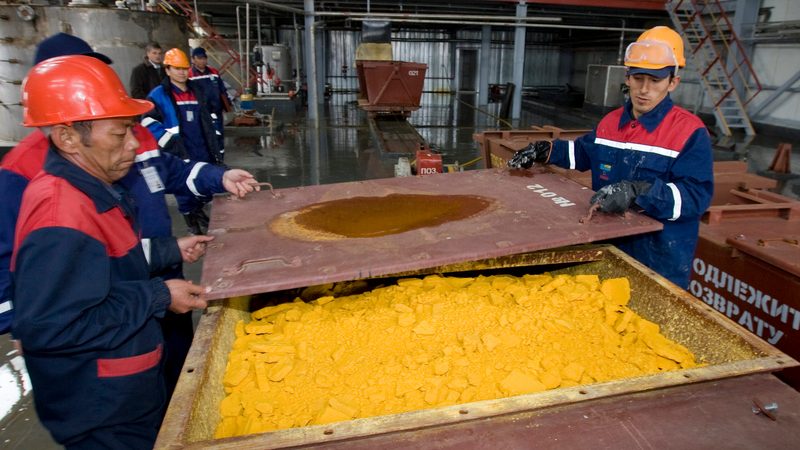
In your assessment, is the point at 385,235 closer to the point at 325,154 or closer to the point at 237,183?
the point at 237,183

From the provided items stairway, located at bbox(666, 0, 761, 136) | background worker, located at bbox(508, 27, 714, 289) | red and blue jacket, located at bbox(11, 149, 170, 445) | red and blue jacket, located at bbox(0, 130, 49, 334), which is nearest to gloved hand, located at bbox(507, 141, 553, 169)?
background worker, located at bbox(508, 27, 714, 289)

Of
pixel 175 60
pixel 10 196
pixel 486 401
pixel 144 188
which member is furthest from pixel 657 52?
pixel 175 60

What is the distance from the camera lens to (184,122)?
16.3 feet

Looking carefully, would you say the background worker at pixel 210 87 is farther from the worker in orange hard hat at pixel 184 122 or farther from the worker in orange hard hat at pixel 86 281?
the worker in orange hard hat at pixel 86 281

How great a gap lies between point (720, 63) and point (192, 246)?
48.3 ft

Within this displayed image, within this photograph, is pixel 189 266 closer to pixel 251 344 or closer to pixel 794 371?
pixel 251 344

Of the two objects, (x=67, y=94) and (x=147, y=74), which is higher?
(x=147, y=74)

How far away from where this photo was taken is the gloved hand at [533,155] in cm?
293

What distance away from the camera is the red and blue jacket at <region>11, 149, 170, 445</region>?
1.28 meters

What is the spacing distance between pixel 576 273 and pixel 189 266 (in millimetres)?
3548

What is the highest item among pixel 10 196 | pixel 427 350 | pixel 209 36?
pixel 209 36

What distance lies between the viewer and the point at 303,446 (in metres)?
1.15

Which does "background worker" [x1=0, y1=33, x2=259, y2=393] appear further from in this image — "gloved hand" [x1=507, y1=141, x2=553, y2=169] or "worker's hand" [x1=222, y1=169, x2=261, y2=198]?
"gloved hand" [x1=507, y1=141, x2=553, y2=169]

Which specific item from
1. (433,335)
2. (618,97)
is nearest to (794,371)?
(433,335)
